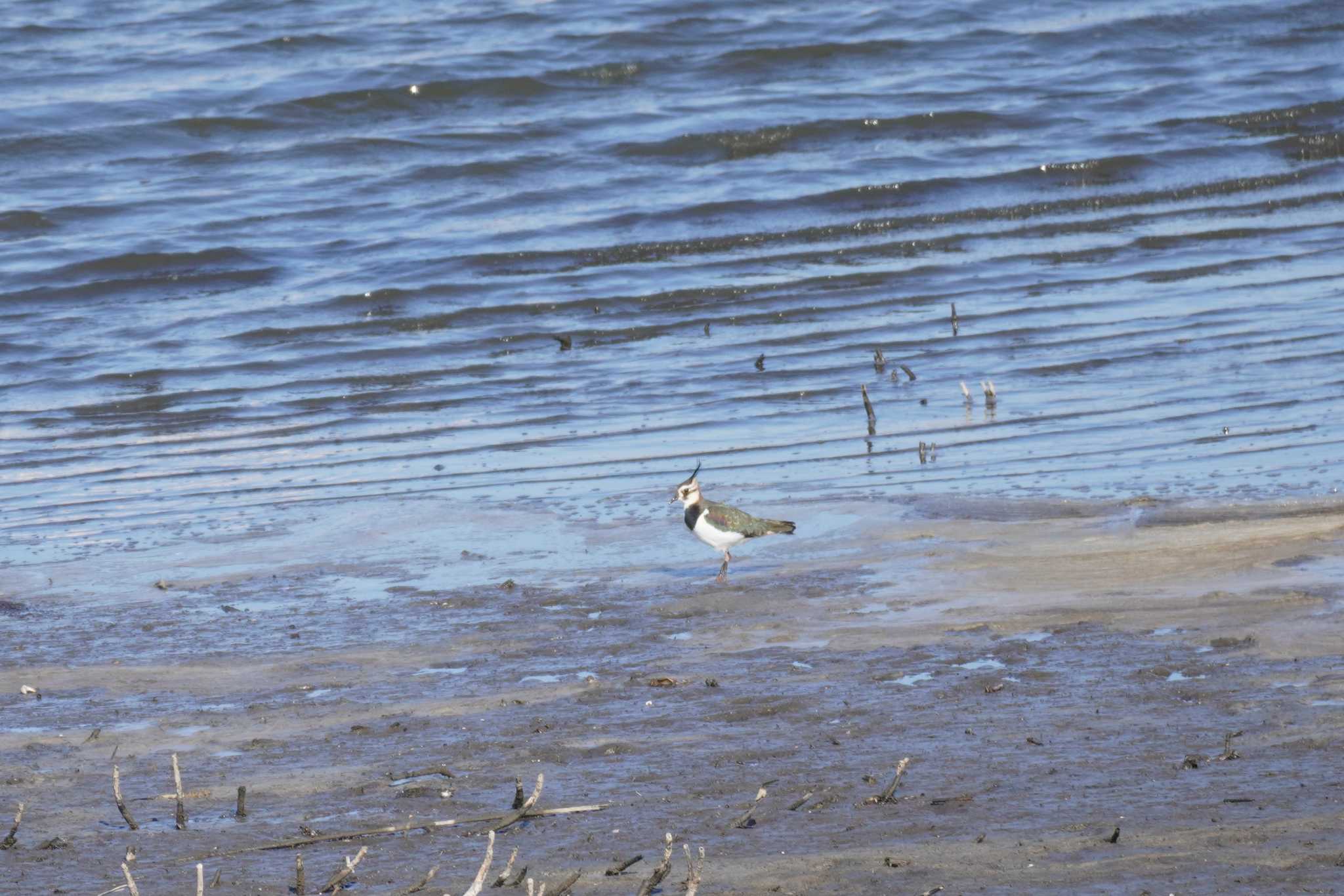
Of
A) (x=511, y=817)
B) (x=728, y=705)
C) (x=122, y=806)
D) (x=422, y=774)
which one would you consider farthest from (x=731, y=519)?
(x=122, y=806)

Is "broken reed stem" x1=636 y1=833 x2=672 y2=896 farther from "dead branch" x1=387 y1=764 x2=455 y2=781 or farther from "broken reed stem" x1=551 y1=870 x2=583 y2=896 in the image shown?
"dead branch" x1=387 y1=764 x2=455 y2=781

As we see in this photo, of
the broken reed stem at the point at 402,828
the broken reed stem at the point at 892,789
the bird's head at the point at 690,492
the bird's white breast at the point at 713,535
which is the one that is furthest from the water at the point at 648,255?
the broken reed stem at the point at 402,828

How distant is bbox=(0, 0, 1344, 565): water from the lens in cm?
970

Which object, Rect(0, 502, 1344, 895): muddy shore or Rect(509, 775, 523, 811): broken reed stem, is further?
Rect(509, 775, 523, 811): broken reed stem

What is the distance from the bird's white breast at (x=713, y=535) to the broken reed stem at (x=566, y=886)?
3423 millimetres

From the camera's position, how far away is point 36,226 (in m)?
17.8

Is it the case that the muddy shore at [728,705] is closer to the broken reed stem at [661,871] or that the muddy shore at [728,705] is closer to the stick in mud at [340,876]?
the stick in mud at [340,876]

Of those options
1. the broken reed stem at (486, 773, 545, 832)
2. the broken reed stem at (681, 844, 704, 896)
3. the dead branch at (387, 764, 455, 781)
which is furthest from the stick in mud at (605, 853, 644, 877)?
the dead branch at (387, 764, 455, 781)

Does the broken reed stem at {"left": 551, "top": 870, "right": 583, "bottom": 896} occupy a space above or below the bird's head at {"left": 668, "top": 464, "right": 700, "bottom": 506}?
above

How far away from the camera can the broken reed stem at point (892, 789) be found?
4676mm

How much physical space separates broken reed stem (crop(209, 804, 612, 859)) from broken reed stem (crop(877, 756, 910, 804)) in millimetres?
738

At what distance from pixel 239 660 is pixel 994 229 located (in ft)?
35.8

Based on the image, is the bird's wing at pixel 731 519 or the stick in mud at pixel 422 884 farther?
the bird's wing at pixel 731 519

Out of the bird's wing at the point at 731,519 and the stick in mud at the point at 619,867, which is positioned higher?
the stick in mud at the point at 619,867
